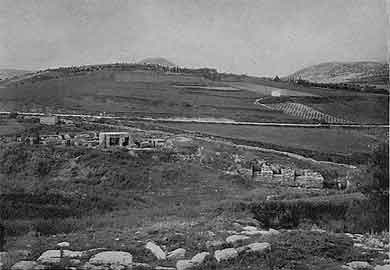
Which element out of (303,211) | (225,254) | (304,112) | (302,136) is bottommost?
(303,211)

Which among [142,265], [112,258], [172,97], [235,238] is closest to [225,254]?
[235,238]

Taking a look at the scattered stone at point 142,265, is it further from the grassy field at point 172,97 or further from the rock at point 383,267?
the grassy field at point 172,97

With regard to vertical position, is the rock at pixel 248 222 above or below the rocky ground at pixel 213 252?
below

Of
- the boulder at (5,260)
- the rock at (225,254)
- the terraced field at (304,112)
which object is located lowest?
the boulder at (5,260)

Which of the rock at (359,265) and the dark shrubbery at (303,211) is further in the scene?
the dark shrubbery at (303,211)

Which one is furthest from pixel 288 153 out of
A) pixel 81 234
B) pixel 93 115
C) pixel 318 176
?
pixel 81 234

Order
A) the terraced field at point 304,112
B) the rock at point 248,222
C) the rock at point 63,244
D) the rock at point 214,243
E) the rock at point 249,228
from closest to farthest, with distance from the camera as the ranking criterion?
the rock at point 214,243 → the rock at point 63,244 → the rock at point 249,228 → the rock at point 248,222 → the terraced field at point 304,112

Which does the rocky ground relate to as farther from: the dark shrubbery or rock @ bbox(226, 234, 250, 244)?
the dark shrubbery

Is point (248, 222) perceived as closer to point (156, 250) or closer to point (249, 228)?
point (249, 228)

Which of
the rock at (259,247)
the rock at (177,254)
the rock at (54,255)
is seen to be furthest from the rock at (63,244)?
the rock at (259,247)
